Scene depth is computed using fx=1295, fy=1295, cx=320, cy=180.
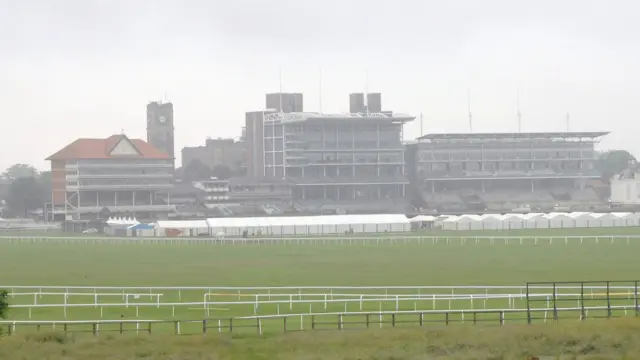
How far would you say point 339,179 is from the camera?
177 metres

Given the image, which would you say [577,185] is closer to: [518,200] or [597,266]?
[518,200]

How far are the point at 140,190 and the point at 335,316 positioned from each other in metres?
127

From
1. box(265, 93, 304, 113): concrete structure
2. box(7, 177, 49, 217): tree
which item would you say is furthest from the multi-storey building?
box(265, 93, 304, 113): concrete structure

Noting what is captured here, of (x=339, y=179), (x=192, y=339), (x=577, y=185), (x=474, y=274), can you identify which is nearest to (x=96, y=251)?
(x=474, y=274)

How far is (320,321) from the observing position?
117 feet

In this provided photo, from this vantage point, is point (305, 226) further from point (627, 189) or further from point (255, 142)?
point (255, 142)

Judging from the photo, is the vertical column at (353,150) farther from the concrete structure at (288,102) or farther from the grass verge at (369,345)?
the grass verge at (369,345)

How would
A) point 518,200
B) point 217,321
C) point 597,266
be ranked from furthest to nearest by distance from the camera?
point 518,200 → point 597,266 → point 217,321

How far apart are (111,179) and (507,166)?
56479mm

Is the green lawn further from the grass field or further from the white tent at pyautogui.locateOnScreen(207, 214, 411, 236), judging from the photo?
the white tent at pyautogui.locateOnScreen(207, 214, 411, 236)

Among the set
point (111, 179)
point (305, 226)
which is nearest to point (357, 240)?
point (305, 226)

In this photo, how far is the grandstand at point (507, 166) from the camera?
17900 centimetres

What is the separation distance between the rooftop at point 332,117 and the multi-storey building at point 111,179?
68.6ft

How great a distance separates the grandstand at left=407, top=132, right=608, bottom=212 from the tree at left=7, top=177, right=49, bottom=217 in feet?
169
